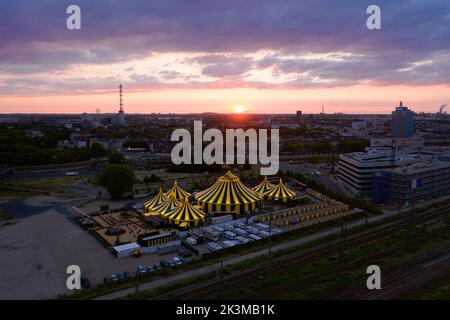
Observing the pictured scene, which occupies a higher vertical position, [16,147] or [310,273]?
[16,147]

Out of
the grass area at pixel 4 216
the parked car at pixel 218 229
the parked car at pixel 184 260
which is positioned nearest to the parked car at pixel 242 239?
the parked car at pixel 218 229

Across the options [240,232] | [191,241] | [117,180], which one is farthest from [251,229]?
[117,180]

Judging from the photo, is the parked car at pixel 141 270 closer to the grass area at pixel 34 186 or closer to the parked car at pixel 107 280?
the parked car at pixel 107 280

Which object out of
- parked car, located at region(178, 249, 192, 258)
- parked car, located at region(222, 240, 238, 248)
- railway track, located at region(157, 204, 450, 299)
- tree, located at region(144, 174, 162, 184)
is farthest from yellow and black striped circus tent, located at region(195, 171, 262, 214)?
tree, located at region(144, 174, 162, 184)
